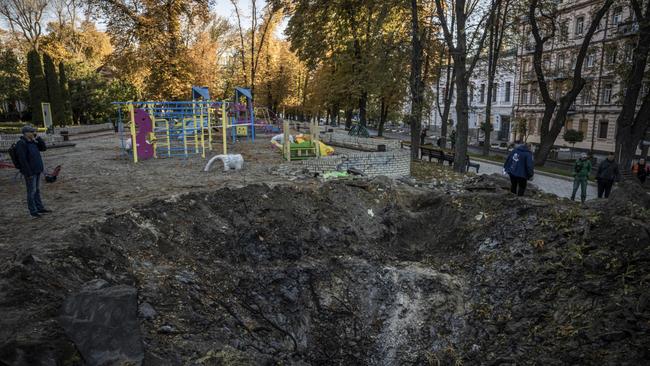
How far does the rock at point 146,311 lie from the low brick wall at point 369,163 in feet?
24.3

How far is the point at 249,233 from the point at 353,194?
3205 mm

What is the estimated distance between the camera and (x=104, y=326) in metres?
4.63

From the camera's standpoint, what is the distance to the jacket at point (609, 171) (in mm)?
13039

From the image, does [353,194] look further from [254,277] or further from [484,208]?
[254,277]

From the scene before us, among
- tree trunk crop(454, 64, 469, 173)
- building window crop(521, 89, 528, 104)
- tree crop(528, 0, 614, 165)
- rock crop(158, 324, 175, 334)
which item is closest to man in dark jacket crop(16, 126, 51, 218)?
rock crop(158, 324, 175, 334)

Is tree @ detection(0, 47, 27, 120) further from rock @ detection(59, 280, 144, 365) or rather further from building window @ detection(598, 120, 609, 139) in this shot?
building window @ detection(598, 120, 609, 139)

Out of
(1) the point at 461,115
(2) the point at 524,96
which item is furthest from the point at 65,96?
(2) the point at 524,96

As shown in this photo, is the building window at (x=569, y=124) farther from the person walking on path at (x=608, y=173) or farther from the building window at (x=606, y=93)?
the person walking on path at (x=608, y=173)

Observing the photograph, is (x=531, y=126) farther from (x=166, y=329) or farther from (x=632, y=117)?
(x=166, y=329)

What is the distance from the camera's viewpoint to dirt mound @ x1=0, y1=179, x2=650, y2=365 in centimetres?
521

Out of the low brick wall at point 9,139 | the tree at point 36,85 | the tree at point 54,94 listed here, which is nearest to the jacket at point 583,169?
the low brick wall at point 9,139

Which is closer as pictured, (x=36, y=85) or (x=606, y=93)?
(x=36, y=85)

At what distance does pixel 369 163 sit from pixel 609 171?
Result: 24.8ft

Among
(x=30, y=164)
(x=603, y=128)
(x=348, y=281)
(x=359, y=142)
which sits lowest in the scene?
(x=348, y=281)
